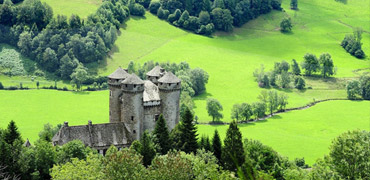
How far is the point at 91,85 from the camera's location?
188000mm

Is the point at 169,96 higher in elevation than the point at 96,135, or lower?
higher

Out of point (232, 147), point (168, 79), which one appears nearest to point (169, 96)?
point (168, 79)

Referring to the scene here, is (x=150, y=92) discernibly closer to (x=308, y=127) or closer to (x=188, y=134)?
(x=188, y=134)

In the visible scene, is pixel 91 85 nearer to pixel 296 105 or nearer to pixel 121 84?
pixel 296 105

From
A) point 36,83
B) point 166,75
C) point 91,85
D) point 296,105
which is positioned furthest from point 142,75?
point 166,75

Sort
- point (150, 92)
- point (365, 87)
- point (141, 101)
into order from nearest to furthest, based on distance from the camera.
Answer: point (141, 101) → point (150, 92) → point (365, 87)

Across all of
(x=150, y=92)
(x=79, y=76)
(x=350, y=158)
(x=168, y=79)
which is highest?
(x=168, y=79)

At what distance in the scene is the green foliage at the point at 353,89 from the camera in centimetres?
19338

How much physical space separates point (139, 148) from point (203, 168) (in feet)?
44.6

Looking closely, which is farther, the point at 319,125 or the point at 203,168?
the point at 319,125

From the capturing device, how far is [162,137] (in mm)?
100500

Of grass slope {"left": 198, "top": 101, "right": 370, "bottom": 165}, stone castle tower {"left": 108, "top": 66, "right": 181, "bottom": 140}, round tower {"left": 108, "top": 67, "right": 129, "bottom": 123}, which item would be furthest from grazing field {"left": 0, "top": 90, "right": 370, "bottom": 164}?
Result: stone castle tower {"left": 108, "top": 66, "right": 181, "bottom": 140}

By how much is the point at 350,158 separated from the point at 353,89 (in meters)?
112

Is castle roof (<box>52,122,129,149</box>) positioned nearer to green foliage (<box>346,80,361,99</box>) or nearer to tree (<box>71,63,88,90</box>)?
tree (<box>71,63,88,90</box>)
